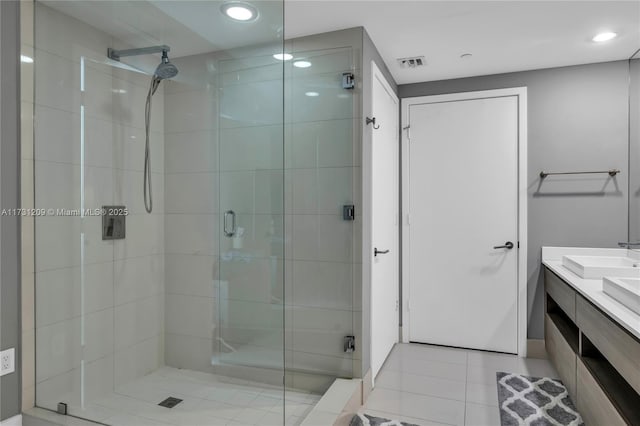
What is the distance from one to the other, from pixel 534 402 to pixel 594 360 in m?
0.46

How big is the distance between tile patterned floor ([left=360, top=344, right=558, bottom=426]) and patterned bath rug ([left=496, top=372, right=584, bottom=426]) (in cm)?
6

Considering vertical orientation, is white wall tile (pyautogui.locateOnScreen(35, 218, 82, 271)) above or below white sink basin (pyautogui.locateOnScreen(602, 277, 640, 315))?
above

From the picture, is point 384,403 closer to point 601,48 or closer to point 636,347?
point 636,347

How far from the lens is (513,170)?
3260 mm

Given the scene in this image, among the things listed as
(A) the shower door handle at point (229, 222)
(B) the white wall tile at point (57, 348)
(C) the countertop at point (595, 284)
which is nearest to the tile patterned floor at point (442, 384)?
(C) the countertop at point (595, 284)

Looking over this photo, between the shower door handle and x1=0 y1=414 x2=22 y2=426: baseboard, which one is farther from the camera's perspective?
x1=0 y1=414 x2=22 y2=426: baseboard

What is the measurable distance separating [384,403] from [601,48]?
2.87m

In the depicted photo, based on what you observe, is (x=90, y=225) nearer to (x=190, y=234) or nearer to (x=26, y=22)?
(x=190, y=234)

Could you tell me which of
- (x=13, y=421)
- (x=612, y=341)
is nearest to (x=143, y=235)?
(x=13, y=421)

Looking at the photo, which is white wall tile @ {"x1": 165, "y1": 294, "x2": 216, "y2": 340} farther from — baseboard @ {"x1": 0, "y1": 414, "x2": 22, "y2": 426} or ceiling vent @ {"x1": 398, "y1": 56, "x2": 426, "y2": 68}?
ceiling vent @ {"x1": 398, "y1": 56, "x2": 426, "y2": 68}

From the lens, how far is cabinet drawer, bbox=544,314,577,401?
7.98 feet

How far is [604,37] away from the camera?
2.62 metres

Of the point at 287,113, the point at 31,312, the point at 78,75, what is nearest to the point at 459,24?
the point at 287,113

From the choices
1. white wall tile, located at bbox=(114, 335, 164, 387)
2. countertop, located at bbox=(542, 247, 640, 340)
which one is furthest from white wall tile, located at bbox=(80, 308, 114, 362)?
countertop, located at bbox=(542, 247, 640, 340)
